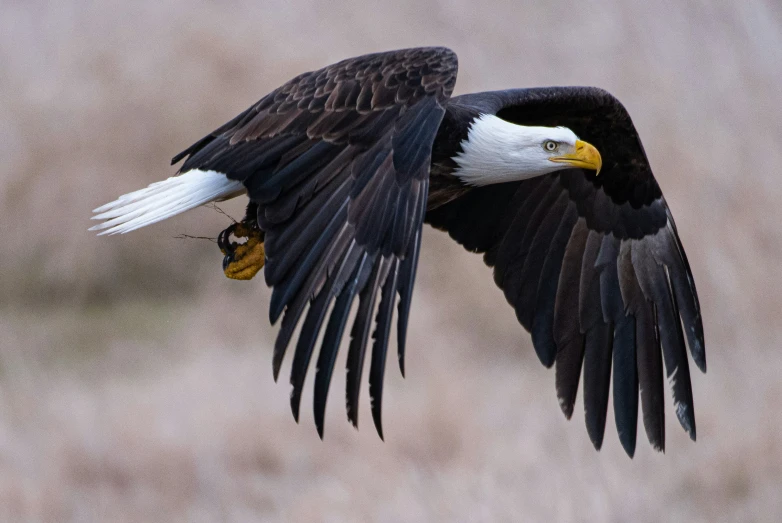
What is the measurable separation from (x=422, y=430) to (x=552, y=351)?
136 inches

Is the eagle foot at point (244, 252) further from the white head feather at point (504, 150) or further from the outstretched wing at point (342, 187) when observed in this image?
the white head feather at point (504, 150)

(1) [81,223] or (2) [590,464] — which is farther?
(1) [81,223]

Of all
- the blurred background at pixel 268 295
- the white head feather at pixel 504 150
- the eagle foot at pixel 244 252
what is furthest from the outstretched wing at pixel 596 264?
the blurred background at pixel 268 295

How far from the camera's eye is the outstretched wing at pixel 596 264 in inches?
249

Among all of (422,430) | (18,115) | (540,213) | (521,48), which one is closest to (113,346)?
(18,115)

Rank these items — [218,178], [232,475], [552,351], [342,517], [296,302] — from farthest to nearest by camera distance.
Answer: [232,475] → [342,517] → [552,351] → [218,178] → [296,302]

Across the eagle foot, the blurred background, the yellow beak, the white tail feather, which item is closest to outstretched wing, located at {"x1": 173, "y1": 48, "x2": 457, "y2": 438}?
the white tail feather

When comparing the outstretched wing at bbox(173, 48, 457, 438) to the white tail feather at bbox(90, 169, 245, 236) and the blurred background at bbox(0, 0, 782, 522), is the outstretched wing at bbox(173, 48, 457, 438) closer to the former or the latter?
the white tail feather at bbox(90, 169, 245, 236)

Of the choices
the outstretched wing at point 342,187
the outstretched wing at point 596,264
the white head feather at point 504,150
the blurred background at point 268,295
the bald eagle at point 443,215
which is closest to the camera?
the outstretched wing at point 342,187

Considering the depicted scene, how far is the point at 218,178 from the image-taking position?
561cm

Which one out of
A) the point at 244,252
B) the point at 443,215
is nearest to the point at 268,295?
the point at 443,215

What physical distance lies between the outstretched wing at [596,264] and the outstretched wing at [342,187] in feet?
3.95

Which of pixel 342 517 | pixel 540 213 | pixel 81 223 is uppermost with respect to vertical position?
pixel 81 223

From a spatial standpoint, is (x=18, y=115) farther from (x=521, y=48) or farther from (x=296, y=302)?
(x=296, y=302)
